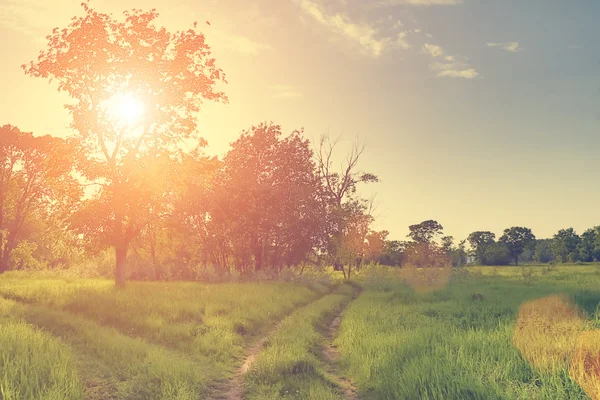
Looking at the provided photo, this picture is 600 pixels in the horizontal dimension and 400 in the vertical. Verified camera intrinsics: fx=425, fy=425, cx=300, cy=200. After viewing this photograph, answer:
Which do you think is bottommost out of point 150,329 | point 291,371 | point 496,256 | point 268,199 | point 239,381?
point 239,381

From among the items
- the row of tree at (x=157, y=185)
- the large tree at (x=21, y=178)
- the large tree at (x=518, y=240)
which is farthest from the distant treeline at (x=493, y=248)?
the large tree at (x=21, y=178)

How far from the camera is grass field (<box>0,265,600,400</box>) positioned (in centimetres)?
891

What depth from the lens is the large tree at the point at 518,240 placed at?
150 metres

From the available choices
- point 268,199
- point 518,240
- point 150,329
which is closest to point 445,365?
point 150,329

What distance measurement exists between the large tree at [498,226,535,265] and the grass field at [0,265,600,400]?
5622 inches

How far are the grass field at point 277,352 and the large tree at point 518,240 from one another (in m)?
143

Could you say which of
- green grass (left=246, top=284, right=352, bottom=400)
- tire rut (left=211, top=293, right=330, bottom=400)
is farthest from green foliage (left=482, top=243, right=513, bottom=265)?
tire rut (left=211, top=293, right=330, bottom=400)

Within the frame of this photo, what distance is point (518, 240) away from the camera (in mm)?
150500

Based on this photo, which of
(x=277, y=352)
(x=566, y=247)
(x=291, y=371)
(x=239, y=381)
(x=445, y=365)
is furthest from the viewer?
(x=566, y=247)

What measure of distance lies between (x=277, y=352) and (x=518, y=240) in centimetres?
15757

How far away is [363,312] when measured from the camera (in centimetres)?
2267

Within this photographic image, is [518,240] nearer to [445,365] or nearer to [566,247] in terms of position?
[566,247]

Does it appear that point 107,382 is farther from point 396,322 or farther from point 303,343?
point 396,322

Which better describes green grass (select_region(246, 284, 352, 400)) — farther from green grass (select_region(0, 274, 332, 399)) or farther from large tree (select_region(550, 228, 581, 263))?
large tree (select_region(550, 228, 581, 263))
